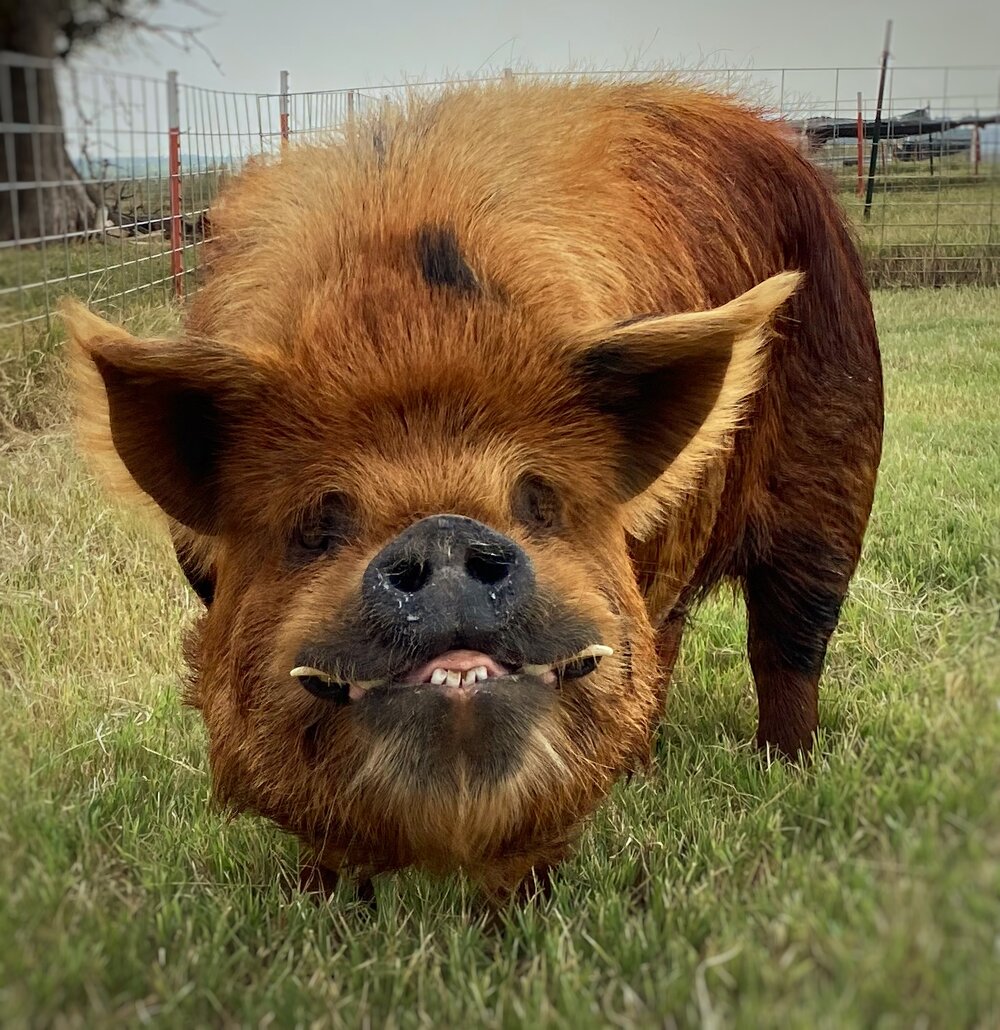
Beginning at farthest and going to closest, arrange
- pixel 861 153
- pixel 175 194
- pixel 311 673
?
pixel 861 153
pixel 175 194
pixel 311 673

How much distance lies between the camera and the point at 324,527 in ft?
5.16

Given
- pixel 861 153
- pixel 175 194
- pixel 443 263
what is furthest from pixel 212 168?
pixel 861 153

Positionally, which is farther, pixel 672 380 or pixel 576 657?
pixel 672 380

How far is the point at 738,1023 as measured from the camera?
766mm

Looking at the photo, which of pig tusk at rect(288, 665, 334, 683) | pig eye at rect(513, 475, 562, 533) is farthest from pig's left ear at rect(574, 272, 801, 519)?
pig tusk at rect(288, 665, 334, 683)

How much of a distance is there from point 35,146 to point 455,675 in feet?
2.69

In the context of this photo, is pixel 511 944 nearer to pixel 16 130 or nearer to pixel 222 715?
pixel 222 715

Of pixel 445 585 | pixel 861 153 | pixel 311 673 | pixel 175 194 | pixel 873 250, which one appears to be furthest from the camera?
pixel 873 250

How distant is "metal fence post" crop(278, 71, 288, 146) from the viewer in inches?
69.0

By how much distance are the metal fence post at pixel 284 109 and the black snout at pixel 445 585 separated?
2.50 ft

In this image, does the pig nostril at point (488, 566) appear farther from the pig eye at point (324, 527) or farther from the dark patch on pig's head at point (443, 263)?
the dark patch on pig's head at point (443, 263)

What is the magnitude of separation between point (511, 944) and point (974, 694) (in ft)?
1.98

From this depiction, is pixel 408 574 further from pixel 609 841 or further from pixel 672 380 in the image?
pixel 609 841

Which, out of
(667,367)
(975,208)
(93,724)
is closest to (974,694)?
(667,367)
